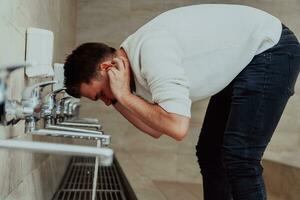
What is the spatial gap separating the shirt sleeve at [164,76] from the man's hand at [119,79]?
2.7 inches

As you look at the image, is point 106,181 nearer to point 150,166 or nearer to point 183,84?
point 183,84

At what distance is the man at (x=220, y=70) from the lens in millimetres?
963

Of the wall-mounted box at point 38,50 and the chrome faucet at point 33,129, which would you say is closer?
the chrome faucet at point 33,129

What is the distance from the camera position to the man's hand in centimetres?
97

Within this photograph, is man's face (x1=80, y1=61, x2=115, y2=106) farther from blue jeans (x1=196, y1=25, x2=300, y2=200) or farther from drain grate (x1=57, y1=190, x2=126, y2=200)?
drain grate (x1=57, y1=190, x2=126, y2=200)

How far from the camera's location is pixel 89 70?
100cm

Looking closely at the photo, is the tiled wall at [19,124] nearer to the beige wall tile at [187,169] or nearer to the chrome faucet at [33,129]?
the chrome faucet at [33,129]

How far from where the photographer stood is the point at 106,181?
1.89 m

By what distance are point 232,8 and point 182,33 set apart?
0.66ft

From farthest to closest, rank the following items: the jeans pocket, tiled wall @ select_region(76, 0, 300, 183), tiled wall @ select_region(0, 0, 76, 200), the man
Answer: tiled wall @ select_region(76, 0, 300, 183) < the jeans pocket < the man < tiled wall @ select_region(0, 0, 76, 200)

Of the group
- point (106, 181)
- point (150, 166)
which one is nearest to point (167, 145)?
point (150, 166)

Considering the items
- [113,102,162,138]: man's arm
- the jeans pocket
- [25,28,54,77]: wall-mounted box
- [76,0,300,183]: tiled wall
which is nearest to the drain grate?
[113,102,162,138]: man's arm

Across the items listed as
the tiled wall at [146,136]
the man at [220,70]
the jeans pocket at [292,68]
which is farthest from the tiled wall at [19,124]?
the tiled wall at [146,136]

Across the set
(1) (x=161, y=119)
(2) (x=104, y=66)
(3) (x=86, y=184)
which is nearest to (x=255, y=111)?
(1) (x=161, y=119)
